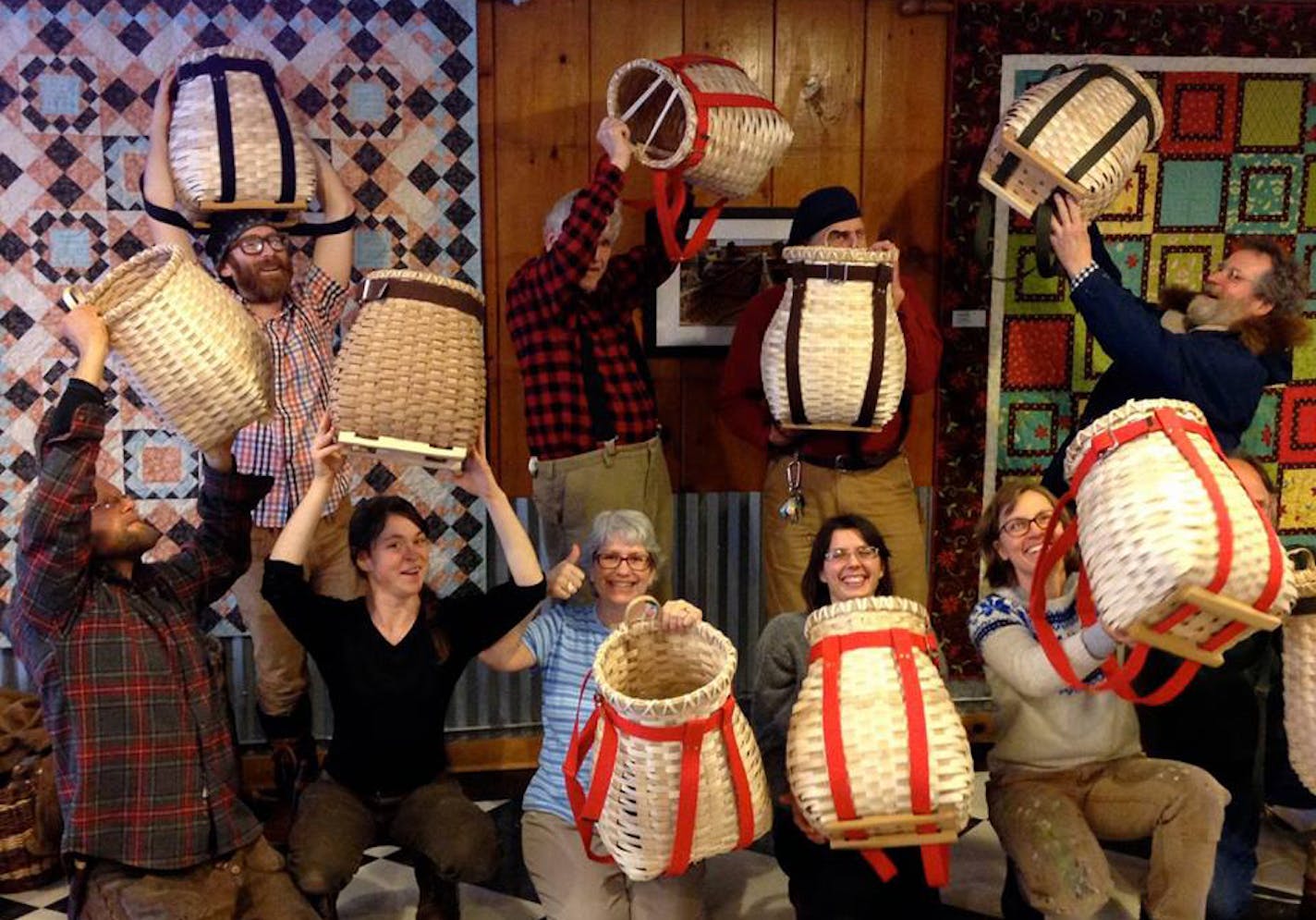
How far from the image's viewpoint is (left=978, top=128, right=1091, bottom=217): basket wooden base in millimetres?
2898

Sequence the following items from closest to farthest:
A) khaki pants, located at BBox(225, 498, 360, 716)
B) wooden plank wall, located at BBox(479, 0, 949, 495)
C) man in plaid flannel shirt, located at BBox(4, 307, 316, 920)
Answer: man in plaid flannel shirt, located at BBox(4, 307, 316, 920) < khaki pants, located at BBox(225, 498, 360, 716) < wooden plank wall, located at BBox(479, 0, 949, 495)

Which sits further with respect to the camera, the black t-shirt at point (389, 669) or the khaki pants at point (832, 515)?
the khaki pants at point (832, 515)

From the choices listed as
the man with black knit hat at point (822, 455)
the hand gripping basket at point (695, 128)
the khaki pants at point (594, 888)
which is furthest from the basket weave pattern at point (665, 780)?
the hand gripping basket at point (695, 128)

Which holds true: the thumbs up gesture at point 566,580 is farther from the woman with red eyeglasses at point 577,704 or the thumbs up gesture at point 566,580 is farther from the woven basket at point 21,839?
the woven basket at point 21,839

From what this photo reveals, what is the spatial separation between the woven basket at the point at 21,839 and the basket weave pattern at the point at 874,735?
5.99 ft

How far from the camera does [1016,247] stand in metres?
3.64

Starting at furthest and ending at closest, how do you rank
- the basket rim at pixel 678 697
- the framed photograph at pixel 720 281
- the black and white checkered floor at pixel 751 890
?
the framed photograph at pixel 720 281
the black and white checkered floor at pixel 751 890
the basket rim at pixel 678 697

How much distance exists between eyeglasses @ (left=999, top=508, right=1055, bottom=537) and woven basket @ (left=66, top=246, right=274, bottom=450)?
150 cm

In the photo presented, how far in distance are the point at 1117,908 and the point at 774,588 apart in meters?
1.08

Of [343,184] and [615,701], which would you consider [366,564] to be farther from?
[343,184]

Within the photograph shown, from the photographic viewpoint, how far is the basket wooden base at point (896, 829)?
2109 mm

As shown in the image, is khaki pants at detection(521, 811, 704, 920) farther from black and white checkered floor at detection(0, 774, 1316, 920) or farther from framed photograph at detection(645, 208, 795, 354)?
framed photograph at detection(645, 208, 795, 354)

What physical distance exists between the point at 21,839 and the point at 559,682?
1.35m

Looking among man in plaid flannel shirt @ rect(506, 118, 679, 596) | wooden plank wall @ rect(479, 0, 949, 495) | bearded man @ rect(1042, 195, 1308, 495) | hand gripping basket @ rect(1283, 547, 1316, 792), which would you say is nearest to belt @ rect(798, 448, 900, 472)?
man in plaid flannel shirt @ rect(506, 118, 679, 596)
